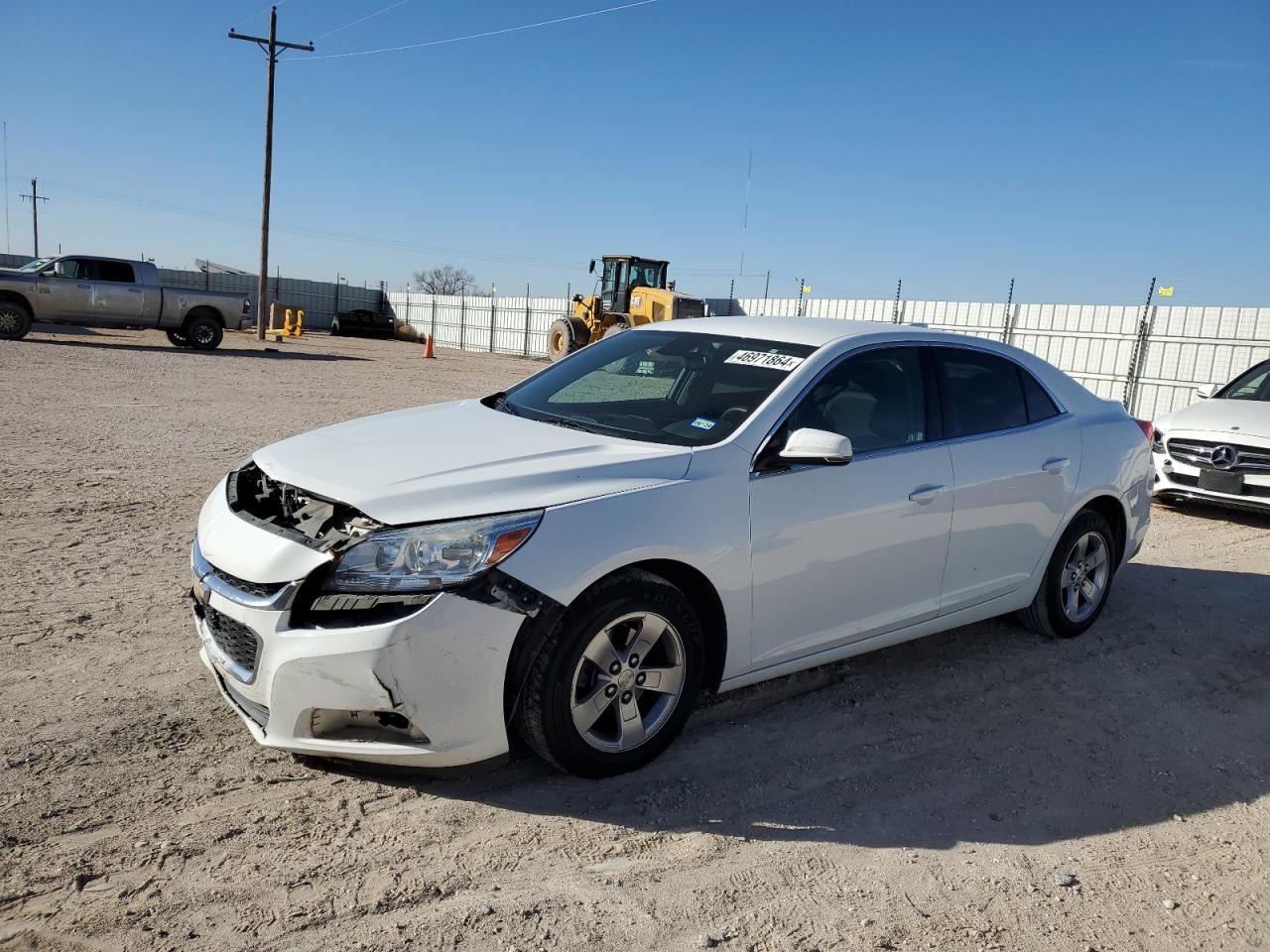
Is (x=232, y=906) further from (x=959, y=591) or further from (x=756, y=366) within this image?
(x=959, y=591)

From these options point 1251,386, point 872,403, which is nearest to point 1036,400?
point 872,403

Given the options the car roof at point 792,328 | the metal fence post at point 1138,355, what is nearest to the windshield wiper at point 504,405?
the car roof at point 792,328

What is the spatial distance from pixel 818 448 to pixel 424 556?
1500mm

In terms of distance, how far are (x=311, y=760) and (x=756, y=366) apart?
2.34 meters

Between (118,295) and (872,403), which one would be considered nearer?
(872,403)

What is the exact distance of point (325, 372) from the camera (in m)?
20.6

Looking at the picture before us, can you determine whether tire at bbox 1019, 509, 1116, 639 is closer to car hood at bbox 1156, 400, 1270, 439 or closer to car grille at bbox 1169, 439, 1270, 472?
car grille at bbox 1169, 439, 1270, 472

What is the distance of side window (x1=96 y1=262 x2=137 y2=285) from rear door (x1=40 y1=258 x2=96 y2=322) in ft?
0.45

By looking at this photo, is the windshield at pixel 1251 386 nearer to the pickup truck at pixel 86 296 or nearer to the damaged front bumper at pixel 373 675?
the damaged front bumper at pixel 373 675

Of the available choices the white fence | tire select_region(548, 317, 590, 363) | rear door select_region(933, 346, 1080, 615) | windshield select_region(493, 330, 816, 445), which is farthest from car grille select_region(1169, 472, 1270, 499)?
tire select_region(548, 317, 590, 363)

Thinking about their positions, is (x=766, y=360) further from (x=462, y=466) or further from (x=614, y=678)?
(x=614, y=678)

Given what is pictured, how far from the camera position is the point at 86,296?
70.8 ft

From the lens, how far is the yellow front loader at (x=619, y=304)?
2589cm

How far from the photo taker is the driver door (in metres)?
3.63
